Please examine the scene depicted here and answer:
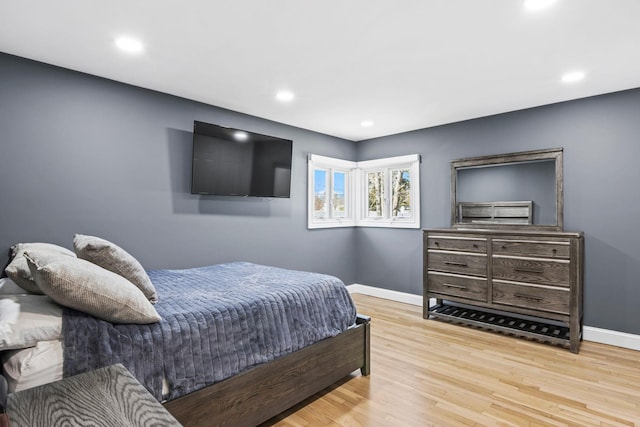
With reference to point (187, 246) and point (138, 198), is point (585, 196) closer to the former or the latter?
point (187, 246)

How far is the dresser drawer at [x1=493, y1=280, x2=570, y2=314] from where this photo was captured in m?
3.27

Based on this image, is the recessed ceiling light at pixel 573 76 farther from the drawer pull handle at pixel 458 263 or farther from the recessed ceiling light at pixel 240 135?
the recessed ceiling light at pixel 240 135

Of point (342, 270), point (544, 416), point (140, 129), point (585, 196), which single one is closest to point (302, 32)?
point (140, 129)

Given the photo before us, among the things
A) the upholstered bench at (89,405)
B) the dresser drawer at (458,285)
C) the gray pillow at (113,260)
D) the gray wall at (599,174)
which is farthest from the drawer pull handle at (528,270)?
the upholstered bench at (89,405)

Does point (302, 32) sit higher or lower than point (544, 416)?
higher

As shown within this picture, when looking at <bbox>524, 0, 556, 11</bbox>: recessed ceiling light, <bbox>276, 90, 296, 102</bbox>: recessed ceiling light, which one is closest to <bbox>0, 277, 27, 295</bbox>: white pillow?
<bbox>276, 90, 296, 102</bbox>: recessed ceiling light

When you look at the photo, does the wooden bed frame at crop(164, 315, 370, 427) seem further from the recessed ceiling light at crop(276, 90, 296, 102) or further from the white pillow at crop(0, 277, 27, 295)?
the recessed ceiling light at crop(276, 90, 296, 102)

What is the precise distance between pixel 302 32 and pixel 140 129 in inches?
75.5

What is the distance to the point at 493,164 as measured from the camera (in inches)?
163

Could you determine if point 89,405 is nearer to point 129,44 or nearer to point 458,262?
point 129,44

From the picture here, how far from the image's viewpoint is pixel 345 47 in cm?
250

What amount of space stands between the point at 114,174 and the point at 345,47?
2.29 m

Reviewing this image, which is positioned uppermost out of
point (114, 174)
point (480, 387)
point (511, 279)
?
point (114, 174)

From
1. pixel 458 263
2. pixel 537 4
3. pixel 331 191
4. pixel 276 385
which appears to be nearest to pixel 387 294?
pixel 458 263
